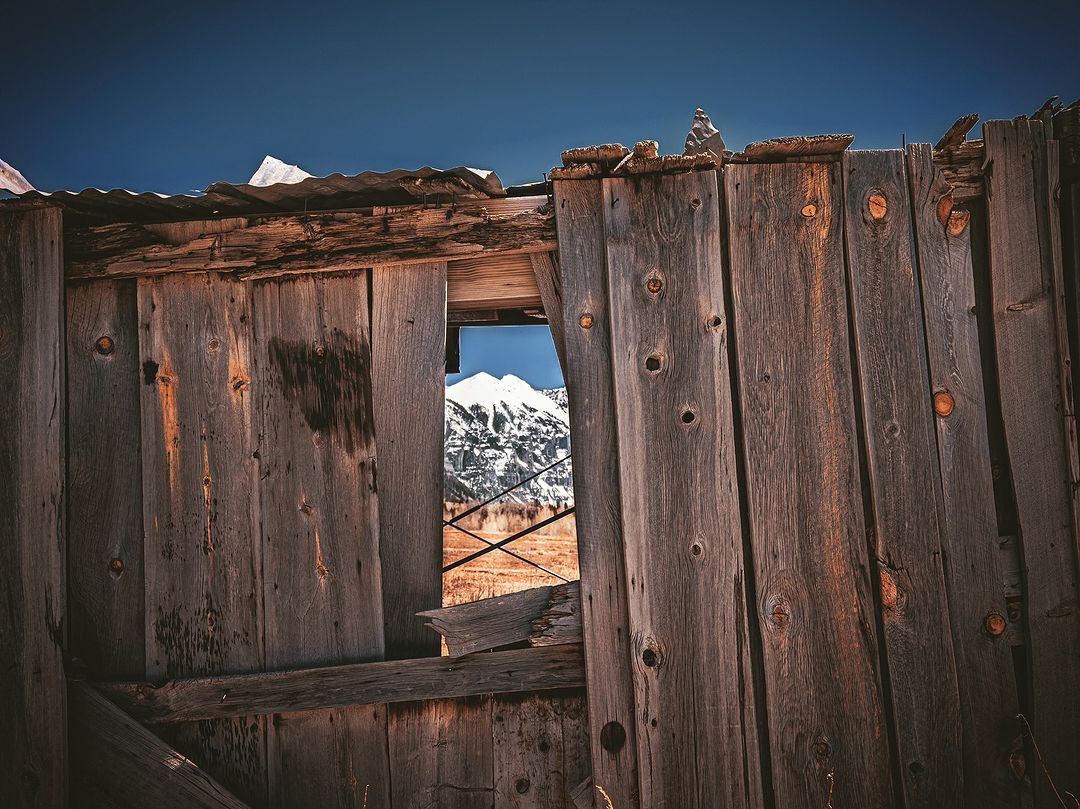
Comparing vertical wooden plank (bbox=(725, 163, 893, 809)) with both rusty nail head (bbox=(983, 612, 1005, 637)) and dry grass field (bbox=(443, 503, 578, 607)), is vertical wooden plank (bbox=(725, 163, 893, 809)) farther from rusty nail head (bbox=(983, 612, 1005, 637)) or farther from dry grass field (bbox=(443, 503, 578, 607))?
dry grass field (bbox=(443, 503, 578, 607))

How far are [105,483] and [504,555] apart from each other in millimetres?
6896

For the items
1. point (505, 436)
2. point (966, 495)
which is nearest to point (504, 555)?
point (966, 495)

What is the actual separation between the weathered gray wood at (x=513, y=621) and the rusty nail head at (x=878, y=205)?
72.0 inches

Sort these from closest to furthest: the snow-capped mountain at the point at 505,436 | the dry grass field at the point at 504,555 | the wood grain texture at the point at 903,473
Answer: the wood grain texture at the point at 903,473
the dry grass field at the point at 504,555
the snow-capped mountain at the point at 505,436

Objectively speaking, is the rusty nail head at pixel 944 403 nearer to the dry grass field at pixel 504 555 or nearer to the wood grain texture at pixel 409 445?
the wood grain texture at pixel 409 445

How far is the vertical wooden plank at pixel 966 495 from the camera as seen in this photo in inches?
87.6

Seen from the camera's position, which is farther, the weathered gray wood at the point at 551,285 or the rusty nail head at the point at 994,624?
the weathered gray wood at the point at 551,285

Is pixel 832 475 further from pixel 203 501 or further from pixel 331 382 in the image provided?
pixel 203 501

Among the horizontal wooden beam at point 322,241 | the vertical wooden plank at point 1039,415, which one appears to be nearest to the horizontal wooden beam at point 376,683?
the horizontal wooden beam at point 322,241

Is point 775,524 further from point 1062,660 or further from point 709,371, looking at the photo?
point 1062,660

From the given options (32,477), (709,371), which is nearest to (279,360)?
(32,477)

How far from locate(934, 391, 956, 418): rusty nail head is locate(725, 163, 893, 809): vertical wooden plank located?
34cm

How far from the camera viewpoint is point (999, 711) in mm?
2230

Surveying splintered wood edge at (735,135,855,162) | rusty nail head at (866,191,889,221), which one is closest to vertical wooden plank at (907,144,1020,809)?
rusty nail head at (866,191,889,221)
